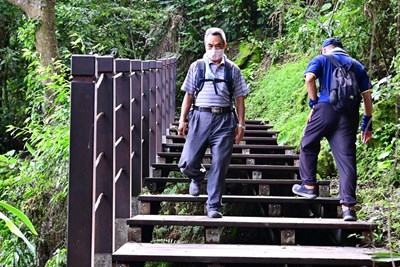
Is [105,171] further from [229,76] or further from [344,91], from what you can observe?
[344,91]

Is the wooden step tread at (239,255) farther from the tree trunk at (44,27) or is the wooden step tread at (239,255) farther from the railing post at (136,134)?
the tree trunk at (44,27)

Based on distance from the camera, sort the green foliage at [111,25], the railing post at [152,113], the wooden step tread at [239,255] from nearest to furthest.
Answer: the wooden step tread at [239,255], the railing post at [152,113], the green foliage at [111,25]

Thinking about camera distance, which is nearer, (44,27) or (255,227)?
(255,227)

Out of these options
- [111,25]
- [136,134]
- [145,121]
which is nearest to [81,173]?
[136,134]

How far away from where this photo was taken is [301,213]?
199 inches

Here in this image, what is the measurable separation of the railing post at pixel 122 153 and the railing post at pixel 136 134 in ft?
1.60

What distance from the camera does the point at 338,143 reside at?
4.17 m

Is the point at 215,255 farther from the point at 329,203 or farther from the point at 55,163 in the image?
the point at 55,163

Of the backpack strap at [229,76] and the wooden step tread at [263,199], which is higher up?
the backpack strap at [229,76]

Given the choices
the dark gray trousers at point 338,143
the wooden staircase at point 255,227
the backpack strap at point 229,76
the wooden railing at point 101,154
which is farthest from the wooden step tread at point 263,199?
the backpack strap at point 229,76

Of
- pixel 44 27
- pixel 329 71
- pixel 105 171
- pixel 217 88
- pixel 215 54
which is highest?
pixel 44 27

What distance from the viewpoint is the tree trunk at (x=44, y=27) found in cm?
945

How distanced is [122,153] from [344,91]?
1.81 m

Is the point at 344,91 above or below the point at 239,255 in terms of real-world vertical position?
above
